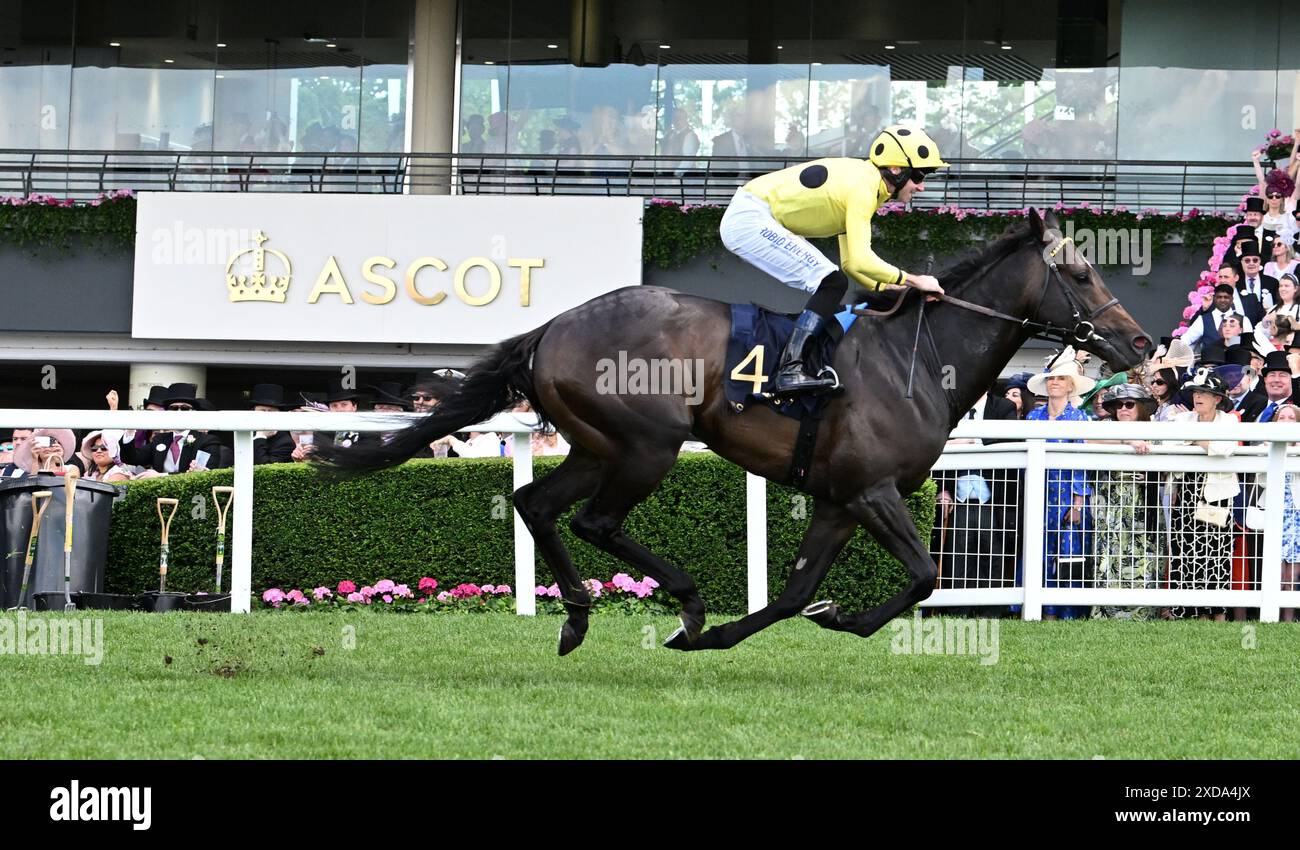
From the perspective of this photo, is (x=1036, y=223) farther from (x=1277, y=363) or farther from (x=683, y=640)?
(x=1277, y=363)

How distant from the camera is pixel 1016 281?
21.2 feet

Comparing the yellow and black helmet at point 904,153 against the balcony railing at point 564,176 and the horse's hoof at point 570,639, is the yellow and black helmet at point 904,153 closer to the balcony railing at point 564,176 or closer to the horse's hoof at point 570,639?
the horse's hoof at point 570,639

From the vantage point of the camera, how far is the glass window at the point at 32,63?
21297 millimetres

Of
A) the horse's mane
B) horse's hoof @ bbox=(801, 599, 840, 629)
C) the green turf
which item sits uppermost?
the horse's mane

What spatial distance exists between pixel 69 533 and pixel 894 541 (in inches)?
196

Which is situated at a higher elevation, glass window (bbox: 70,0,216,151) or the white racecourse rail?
glass window (bbox: 70,0,216,151)

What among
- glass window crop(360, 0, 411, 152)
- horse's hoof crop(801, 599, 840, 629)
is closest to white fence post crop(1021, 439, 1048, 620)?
horse's hoof crop(801, 599, 840, 629)

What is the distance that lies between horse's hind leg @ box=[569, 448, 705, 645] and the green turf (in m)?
0.27

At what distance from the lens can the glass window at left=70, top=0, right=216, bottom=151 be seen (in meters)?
21.0

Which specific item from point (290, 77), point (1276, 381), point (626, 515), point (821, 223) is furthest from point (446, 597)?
point (290, 77)

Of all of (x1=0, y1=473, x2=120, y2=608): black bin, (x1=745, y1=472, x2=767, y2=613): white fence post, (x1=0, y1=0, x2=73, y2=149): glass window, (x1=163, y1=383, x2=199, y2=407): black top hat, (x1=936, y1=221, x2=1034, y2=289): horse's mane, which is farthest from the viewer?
(x1=0, y1=0, x2=73, y2=149): glass window

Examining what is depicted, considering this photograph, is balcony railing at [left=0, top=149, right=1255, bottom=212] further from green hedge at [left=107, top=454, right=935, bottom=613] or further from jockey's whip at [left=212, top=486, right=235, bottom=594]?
green hedge at [left=107, top=454, right=935, bottom=613]

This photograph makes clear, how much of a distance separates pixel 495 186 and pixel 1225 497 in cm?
1306
